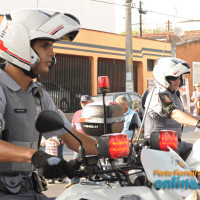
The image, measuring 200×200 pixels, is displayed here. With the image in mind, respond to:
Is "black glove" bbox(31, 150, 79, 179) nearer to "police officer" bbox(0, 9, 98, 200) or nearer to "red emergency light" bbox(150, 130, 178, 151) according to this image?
"police officer" bbox(0, 9, 98, 200)

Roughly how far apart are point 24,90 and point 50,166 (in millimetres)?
753

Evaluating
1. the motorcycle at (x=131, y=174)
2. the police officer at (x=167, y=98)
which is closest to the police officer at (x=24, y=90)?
the motorcycle at (x=131, y=174)

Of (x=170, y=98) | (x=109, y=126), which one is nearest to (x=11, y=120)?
(x=109, y=126)

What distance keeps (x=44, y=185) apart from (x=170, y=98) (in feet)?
Result: 9.30

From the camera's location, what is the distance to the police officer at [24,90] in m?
2.69

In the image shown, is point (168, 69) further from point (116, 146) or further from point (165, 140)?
point (116, 146)

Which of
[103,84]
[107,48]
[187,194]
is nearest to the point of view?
[187,194]

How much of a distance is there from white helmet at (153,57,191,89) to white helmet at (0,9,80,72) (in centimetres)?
250

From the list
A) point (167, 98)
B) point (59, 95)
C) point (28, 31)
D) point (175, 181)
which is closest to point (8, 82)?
point (28, 31)

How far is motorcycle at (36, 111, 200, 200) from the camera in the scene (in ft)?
7.89

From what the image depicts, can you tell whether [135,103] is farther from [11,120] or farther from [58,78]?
[11,120]

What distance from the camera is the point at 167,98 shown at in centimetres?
541

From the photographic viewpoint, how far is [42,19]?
9.60ft

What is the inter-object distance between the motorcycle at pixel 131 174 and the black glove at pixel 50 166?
0.11 metres
